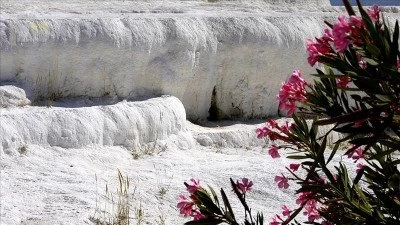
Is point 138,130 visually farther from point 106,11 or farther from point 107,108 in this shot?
point 106,11

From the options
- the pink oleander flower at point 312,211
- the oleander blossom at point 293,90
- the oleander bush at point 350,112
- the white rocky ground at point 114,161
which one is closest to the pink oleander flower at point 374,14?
the oleander bush at point 350,112

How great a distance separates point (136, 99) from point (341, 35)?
6.93 m

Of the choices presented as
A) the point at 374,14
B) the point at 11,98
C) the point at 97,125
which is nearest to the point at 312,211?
the point at 374,14

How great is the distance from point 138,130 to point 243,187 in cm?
511

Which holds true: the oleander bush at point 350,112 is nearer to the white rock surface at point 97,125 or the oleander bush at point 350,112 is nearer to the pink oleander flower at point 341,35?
the pink oleander flower at point 341,35

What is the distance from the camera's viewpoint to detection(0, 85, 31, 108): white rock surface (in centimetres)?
834

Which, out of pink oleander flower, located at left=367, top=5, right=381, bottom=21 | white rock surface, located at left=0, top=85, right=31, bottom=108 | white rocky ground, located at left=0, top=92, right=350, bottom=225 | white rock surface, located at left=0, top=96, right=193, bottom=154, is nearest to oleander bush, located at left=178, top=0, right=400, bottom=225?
pink oleander flower, located at left=367, top=5, right=381, bottom=21

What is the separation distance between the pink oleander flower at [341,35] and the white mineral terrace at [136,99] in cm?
393

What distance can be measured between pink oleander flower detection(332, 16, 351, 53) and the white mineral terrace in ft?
12.9

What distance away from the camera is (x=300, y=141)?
315cm

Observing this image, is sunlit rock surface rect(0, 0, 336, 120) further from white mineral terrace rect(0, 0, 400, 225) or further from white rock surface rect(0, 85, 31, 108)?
white rock surface rect(0, 85, 31, 108)

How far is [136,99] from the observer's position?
30.4 feet

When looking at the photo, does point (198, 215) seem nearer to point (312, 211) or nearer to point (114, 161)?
point (312, 211)

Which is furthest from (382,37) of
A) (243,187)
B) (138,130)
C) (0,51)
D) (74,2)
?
(74,2)
